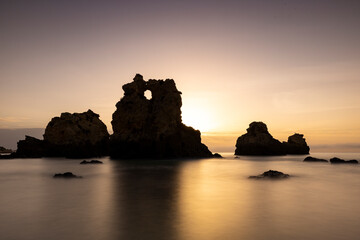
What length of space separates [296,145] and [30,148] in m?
110

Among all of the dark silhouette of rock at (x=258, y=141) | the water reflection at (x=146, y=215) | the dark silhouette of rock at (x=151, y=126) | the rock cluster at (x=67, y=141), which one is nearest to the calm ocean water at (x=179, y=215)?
the water reflection at (x=146, y=215)

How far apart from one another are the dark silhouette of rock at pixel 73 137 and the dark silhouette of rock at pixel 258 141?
61.2 m

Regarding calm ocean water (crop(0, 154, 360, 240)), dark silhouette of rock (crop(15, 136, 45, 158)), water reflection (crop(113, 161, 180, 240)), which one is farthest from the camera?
dark silhouette of rock (crop(15, 136, 45, 158))

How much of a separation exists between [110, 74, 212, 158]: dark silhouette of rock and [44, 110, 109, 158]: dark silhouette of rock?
12496 millimetres

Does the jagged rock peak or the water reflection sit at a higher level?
the jagged rock peak

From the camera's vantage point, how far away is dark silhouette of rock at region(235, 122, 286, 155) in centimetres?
11759

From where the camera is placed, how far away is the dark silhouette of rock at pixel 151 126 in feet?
251

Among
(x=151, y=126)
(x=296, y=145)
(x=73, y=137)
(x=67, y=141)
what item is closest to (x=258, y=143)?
(x=296, y=145)

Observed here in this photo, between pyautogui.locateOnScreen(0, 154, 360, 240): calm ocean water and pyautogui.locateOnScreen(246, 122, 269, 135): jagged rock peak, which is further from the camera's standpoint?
pyautogui.locateOnScreen(246, 122, 269, 135): jagged rock peak

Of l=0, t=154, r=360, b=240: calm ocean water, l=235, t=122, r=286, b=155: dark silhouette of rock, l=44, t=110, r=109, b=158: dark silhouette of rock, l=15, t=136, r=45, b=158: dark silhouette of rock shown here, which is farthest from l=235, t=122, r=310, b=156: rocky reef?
l=0, t=154, r=360, b=240: calm ocean water

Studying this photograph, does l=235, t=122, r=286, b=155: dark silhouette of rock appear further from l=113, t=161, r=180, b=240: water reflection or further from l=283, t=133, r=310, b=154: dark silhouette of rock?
l=113, t=161, r=180, b=240: water reflection

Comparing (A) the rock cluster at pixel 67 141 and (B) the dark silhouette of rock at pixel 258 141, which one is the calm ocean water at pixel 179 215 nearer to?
(A) the rock cluster at pixel 67 141

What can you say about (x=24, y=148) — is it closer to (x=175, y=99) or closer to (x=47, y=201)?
(x=175, y=99)

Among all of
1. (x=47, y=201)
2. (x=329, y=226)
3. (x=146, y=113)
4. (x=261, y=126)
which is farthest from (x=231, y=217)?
(x=261, y=126)
